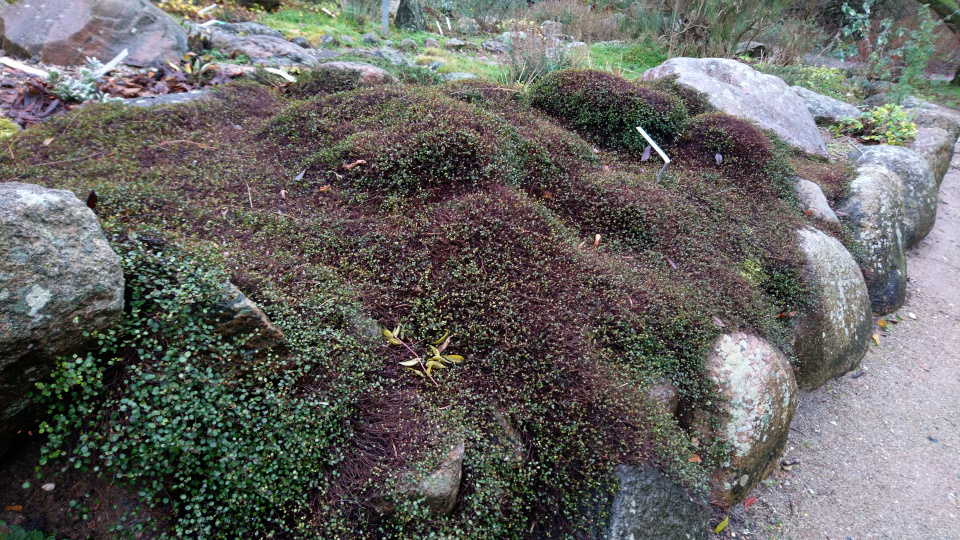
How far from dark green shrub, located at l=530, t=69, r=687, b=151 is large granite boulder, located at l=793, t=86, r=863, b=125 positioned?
11.4 ft

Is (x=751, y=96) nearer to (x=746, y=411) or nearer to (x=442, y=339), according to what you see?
(x=746, y=411)

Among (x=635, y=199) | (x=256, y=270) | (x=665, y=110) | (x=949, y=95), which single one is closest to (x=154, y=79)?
(x=256, y=270)

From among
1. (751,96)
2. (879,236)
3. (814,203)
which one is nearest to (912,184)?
(879,236)

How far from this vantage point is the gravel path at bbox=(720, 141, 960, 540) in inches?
115

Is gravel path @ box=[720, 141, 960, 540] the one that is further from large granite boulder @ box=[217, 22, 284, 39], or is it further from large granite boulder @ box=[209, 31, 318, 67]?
large granite boulder @ box=[217, 22, 284, 39]

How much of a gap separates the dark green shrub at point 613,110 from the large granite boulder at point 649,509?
3283mm

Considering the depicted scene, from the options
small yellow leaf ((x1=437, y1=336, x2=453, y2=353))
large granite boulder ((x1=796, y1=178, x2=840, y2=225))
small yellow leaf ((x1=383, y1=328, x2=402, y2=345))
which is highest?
large granite boulder ((x1=796, y1=178, x2=840, y2=225))

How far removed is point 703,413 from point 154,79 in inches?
202

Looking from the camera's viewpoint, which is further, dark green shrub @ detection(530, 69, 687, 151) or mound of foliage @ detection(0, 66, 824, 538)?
dark green shrub @ detection(530, 69, 687, 151)

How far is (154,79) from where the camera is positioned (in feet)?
14.2

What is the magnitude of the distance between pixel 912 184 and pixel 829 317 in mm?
3488

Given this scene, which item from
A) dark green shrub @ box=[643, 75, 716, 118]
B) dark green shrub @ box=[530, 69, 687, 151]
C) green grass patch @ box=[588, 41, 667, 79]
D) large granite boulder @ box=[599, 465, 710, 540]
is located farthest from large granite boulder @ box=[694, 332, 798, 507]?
green grass patch @ box=[588, 41, 667, 79]

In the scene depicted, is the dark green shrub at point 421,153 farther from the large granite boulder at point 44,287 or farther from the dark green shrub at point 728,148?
the dark green shrub at point 728,148

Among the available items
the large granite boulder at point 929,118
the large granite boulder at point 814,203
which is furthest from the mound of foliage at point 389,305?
the large granite boulder at point 929,118
